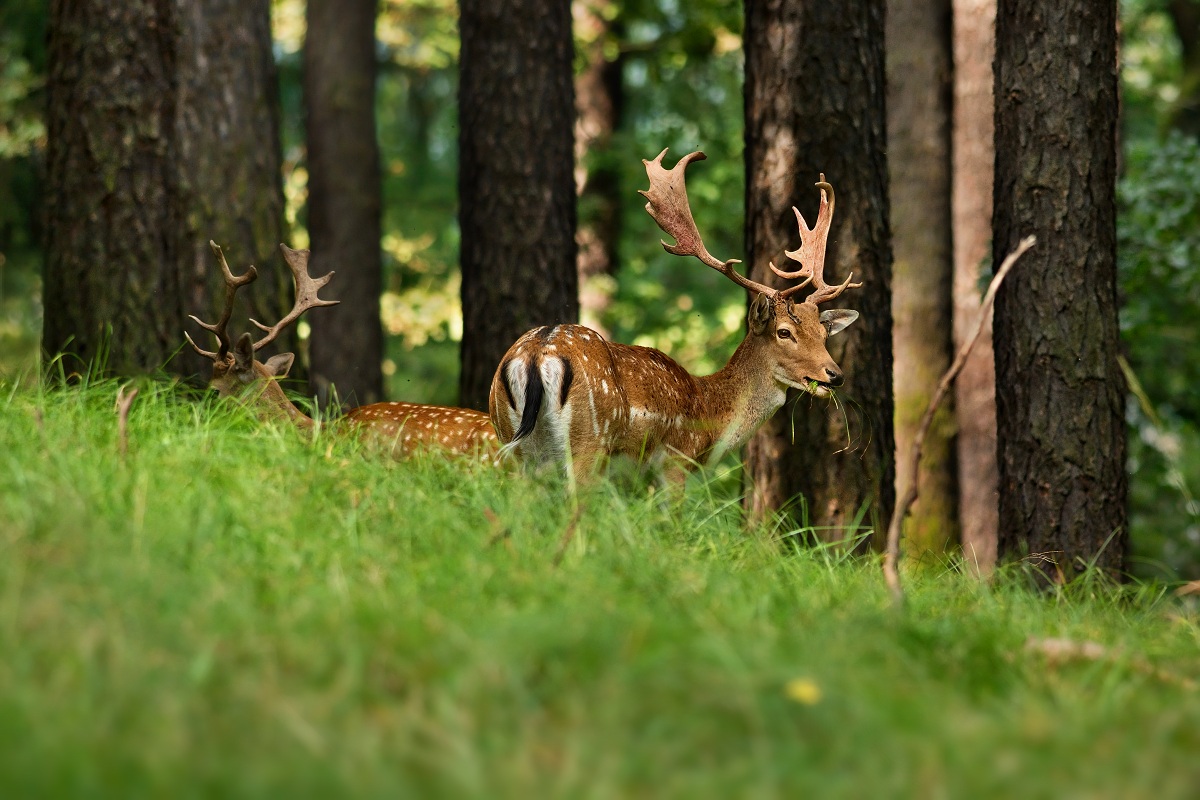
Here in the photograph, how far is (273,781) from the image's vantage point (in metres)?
2.80

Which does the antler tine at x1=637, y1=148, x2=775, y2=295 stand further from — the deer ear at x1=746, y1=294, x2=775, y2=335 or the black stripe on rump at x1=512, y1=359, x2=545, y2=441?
the black stripe on rump at x1=512, y1=359, x2=545, y2=441

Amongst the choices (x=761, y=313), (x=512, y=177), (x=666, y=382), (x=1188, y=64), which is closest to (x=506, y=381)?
(x=666, y=382)

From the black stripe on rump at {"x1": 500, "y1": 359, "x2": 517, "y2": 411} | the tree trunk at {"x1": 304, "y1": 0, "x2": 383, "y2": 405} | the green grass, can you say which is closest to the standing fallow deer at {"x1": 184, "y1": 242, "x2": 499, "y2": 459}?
the black stripe on rump at {"x1": 500, "y1": 359, "x2": 517, "y2": 411}

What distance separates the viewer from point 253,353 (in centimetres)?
736

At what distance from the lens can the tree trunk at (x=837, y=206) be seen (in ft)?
24.1

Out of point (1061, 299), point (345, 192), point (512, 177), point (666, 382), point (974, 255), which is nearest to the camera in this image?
point (1061, 299)

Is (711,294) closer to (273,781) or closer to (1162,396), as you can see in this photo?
(1162,396)

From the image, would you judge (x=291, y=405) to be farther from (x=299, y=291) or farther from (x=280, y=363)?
(x=299, y=291)

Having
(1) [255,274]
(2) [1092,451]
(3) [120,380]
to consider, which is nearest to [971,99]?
(2) [1092,451]

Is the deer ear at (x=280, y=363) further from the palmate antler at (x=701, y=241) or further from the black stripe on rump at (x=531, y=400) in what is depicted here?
the palmate antler at (x=701, y=241)

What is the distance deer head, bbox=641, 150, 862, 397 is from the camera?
713cm

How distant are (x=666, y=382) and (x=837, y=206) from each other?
1.37 meters

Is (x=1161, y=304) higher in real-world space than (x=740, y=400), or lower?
higher

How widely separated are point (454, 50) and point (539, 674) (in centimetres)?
1698
